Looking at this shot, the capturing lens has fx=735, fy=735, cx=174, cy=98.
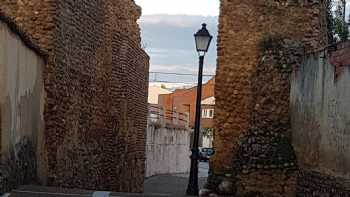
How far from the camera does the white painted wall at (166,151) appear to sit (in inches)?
1255

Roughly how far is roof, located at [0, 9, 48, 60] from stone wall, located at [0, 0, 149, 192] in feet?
1.57

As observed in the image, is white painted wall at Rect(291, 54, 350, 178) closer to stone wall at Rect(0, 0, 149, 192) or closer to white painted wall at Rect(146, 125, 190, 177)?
stone wall at Rect(0, 0, 149, 192)

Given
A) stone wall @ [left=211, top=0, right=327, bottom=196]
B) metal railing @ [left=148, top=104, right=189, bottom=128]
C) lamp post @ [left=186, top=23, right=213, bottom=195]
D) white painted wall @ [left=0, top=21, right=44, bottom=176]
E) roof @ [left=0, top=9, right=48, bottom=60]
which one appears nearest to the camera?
roof @ [left=0, top=9, right=48, bottom=60]

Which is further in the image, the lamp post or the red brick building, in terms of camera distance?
the red brick building

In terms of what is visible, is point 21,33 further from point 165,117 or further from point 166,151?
point 166,151

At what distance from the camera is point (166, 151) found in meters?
36.8

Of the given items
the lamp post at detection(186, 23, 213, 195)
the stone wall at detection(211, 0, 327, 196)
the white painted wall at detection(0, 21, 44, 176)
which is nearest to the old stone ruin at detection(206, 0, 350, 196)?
the stone wall at detection(211, 0, 327, 196)

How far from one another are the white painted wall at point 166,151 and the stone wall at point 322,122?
56.5 ft

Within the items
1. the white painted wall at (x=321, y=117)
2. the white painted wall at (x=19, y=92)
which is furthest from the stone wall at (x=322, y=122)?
the white painted wall at (x=19, y=92)

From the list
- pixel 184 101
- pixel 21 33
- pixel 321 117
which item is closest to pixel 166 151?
pixel 321 117

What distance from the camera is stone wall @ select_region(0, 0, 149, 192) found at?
12828 millimetres

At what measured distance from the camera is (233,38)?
47.9 ft

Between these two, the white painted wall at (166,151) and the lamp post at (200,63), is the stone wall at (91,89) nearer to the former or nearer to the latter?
Result: the lamp post at (200,63)

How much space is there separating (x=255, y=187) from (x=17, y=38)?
5672 millimetres
